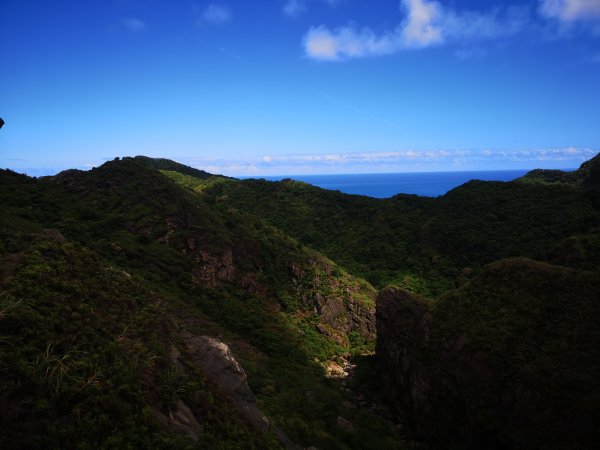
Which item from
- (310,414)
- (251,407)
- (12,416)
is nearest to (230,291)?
(310,414)

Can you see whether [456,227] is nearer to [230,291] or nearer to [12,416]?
[230,291]

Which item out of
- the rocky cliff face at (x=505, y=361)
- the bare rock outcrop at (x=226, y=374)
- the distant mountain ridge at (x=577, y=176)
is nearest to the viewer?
the bare rock outcrop at (x=226, y=374)

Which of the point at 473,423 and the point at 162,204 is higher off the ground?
the point at 162,204

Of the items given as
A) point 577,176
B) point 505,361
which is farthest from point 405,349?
point 577,176

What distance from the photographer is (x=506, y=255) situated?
48.9m

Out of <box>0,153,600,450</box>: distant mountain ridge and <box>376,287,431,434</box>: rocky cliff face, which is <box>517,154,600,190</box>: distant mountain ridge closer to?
<box>0,153,600,450</box>: distant mountain ridge

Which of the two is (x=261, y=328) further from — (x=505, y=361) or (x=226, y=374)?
(x=505, y=361)

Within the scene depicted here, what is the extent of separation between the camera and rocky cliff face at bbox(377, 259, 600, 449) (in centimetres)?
1683

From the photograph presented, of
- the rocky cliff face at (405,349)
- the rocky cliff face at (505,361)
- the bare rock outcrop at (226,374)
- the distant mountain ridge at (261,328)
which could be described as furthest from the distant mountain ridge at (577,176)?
the bare rock outcrop at (226,374)

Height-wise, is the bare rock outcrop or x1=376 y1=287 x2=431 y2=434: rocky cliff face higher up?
the bare rock outcrop

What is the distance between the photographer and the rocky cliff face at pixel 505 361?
16.8 metres

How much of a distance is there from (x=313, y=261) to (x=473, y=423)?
27.2 m

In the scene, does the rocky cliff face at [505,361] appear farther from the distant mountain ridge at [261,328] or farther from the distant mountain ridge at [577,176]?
the distant mountain ridge at [577,176]

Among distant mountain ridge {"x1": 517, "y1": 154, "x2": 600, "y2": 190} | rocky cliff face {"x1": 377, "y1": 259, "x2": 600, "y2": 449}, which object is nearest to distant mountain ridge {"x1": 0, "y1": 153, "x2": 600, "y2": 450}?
rocky cliff face {"x1": 377, "y1": 259, "x2": 600, "y2": 449}
